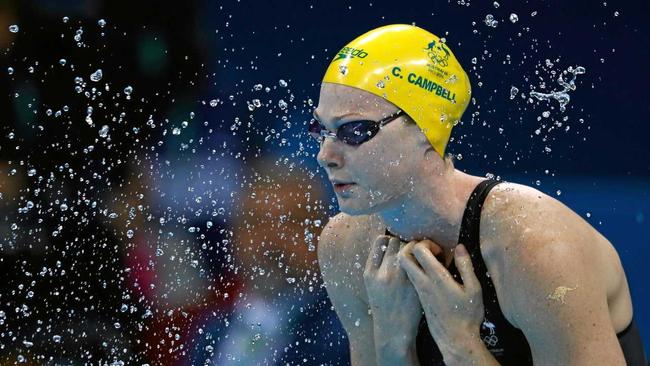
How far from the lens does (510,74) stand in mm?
4082

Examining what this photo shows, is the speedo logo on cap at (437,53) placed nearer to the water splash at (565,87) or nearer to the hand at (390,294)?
the hand at (390,294)

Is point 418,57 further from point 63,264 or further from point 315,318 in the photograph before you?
point 63,264

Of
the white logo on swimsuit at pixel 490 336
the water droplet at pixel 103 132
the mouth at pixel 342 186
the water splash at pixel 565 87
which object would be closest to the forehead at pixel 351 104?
the mouth at pixel 342 186

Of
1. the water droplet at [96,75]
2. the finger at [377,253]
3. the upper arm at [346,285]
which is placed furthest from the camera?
the water droplet at [96,75]

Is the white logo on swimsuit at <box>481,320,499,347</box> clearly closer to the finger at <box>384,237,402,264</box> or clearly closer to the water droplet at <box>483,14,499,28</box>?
the finger at <box>384,237,402,264</box>

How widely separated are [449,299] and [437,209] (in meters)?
0.24

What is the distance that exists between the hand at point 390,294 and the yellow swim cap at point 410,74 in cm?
32

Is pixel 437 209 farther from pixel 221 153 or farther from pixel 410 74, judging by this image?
pixel 221 153

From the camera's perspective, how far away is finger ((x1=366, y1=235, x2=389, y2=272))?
256 centimetres

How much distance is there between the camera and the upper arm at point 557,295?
86.9 inches

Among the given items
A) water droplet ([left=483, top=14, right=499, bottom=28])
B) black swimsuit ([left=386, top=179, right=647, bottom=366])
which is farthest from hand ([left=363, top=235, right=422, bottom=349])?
water droplet ([left=483, top=14, right=499, bottom=28])

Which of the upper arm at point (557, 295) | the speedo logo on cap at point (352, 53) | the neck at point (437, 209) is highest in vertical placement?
the speedo logo on cap at point (352, 53)

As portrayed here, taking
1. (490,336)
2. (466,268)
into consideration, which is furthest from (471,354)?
(466,268)

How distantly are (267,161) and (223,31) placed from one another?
2.14 ft
